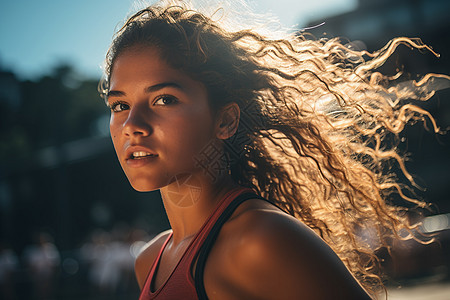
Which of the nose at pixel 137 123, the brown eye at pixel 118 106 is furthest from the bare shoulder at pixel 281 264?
the brown eye at pixel 118 106

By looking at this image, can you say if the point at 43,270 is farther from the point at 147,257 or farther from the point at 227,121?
the point at 227,121

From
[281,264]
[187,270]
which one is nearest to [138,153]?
[187,270]

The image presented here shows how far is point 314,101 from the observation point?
229 cm

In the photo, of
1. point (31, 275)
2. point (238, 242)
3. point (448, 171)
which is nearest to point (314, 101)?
point (238, 242)

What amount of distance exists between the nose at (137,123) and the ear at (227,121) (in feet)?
0.95

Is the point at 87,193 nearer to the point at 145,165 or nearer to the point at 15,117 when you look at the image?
the point at 15,117

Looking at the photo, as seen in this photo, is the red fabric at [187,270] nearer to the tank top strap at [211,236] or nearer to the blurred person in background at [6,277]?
the tank top strap at [211,236]

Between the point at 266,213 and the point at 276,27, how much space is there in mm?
1126

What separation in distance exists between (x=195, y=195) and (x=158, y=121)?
36 centimetres

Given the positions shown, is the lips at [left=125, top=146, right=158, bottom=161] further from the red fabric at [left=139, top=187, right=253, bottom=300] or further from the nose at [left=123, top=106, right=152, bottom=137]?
the red fabric at [left=139, top=187, right=253, bottom=300]

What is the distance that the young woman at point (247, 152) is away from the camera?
1.54 metres

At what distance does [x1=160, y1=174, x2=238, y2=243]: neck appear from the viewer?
6.61 feet

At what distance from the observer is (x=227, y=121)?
6.66ft

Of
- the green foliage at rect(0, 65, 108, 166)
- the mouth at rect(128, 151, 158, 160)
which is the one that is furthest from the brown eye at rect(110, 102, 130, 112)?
the green foliage at rect(0, 65, 108, 166)
